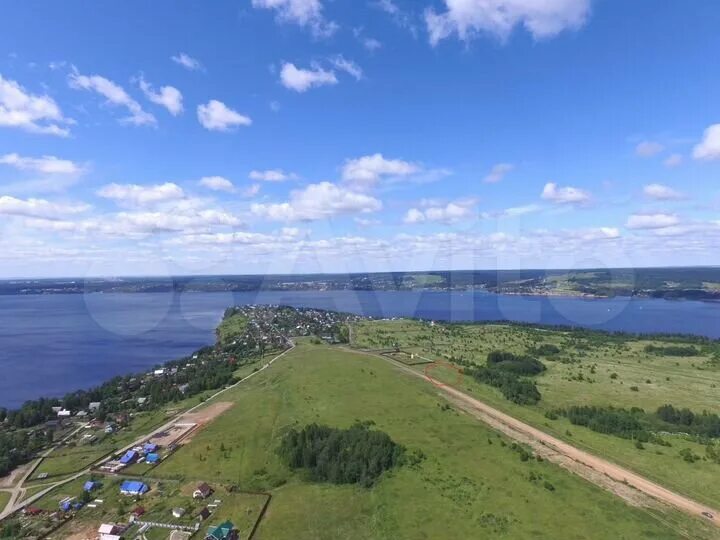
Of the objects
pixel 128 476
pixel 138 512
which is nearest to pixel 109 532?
pixel 138 512

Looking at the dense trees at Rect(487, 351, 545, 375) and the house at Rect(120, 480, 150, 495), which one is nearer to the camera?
the house at Rect(120, 480, 150, 495)

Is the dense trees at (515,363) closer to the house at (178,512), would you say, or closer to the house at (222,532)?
the house at (222,532)

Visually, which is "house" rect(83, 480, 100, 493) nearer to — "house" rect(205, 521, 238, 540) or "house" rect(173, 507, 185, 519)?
"house" rect(173, 507, 185, 519)

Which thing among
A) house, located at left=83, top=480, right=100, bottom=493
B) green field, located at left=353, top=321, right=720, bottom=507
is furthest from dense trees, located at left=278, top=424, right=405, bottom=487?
green field, located at left=353, top=321, right=720, bottom=507

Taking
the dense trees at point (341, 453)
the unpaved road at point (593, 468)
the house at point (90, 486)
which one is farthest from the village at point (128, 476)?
the unpaved road at point (593, 468)

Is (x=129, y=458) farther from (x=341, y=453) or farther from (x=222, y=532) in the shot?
(x=341, y=453)

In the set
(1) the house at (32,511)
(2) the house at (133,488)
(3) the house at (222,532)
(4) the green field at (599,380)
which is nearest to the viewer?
(3) the house at (222,532)

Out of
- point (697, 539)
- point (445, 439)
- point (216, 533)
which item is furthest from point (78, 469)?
point (697, 539)
